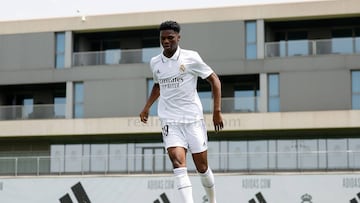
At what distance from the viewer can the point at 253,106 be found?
42656 millimetres

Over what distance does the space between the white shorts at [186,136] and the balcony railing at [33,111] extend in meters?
37.0

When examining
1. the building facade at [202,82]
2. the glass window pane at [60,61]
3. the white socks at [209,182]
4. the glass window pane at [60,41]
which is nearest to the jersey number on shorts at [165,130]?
the white socks at [209,182]

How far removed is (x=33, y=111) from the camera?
45.7 metres

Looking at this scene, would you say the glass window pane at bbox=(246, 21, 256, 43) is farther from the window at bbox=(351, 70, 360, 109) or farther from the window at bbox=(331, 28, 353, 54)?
the window at bbox=(351, 70, 360, 109)

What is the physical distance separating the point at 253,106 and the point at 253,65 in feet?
7.31

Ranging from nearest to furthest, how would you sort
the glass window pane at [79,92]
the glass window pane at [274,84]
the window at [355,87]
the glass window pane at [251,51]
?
1. the window at [355,87]
2. the glass window pane at [274,84]
3. the glass window pane at [251,51]
4. the glass window pane at [79,92]

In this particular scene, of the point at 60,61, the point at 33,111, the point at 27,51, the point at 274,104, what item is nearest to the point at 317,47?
the point at 274,104

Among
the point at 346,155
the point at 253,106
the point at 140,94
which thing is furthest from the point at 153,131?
the point at 346,155

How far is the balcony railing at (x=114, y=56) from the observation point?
45.2m

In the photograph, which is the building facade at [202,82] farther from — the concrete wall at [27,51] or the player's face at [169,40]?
the player's face at [169,40]

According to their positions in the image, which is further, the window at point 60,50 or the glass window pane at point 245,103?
the window at point 60,50

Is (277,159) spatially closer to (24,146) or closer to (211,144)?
(211,144)

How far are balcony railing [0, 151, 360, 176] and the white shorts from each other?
941 inches

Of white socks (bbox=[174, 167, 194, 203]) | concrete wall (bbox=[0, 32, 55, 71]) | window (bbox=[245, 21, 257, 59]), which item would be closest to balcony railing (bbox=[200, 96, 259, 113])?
window (bbox=[245, 21, 257, 59])
